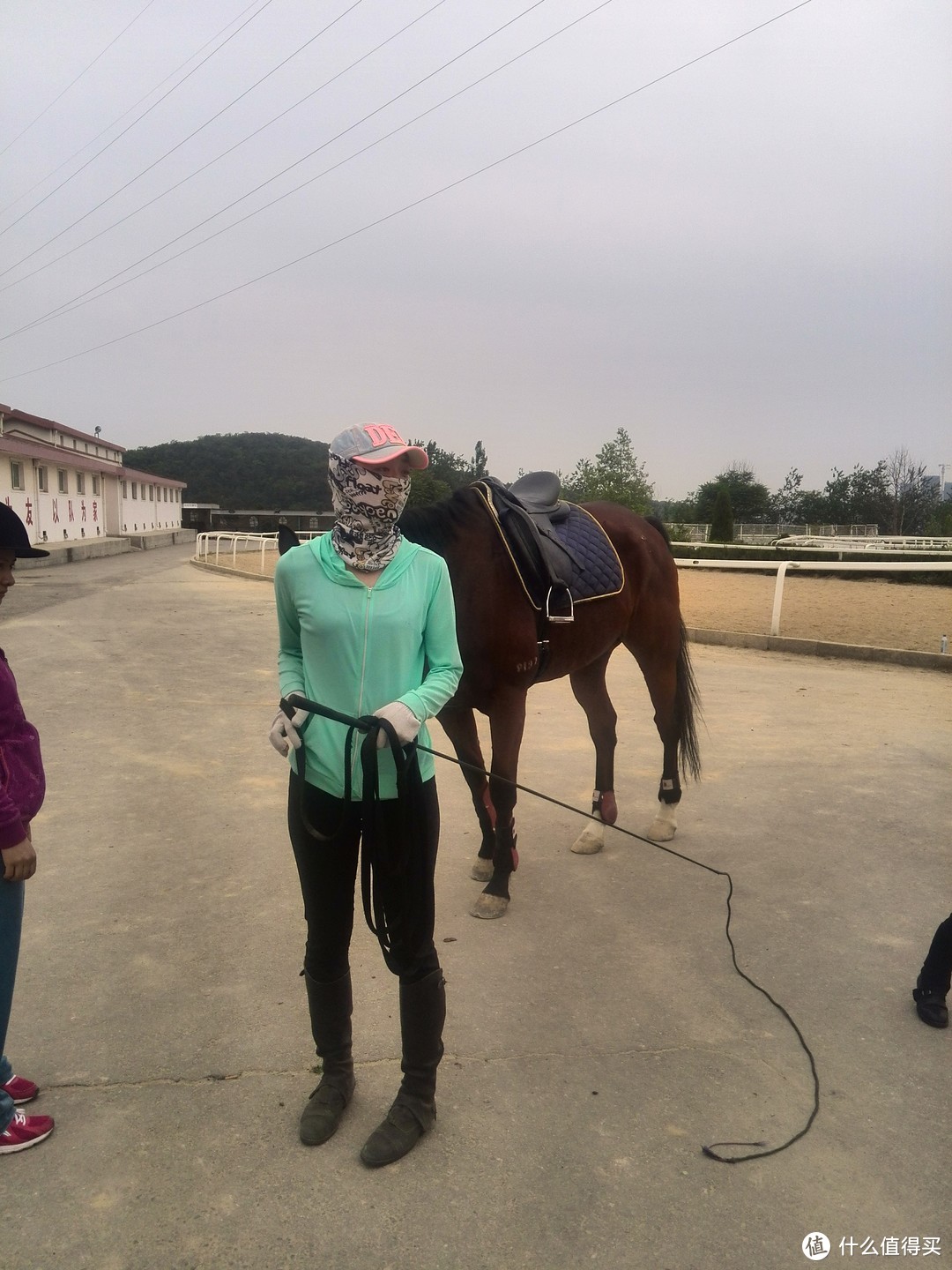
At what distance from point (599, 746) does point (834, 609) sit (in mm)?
10670

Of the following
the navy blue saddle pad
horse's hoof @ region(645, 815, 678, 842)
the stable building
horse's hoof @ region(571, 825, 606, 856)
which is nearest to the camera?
the navy blue saddle pad

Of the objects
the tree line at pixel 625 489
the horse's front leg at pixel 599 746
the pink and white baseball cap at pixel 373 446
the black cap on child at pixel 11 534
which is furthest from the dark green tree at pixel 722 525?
the black cap on child at pixel 11 534

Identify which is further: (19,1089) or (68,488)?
(68,488)

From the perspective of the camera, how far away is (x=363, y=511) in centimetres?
203

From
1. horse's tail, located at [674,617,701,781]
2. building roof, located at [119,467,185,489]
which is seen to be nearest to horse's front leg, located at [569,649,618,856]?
horse's tail, located at [674,617,701,781]

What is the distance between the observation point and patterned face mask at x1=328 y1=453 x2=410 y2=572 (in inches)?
79.5

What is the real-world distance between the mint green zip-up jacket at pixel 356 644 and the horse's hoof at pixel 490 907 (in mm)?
1435

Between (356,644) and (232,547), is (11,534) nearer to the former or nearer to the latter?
(356,644)

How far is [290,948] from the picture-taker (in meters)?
3.04

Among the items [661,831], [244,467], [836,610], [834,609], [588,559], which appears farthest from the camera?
[244,467]

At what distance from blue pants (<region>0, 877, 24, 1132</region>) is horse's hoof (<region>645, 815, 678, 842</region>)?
2930mm

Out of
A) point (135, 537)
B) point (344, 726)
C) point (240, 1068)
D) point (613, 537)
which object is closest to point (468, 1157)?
point (240, 1068)

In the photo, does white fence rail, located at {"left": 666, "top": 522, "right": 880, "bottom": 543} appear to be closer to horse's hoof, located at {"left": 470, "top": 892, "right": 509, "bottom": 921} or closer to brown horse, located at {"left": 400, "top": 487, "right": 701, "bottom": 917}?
brown horse, located at {"left": 400, "top": 487, "right": 701, "bottom": 917}

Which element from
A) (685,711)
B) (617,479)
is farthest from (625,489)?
(685,711)
